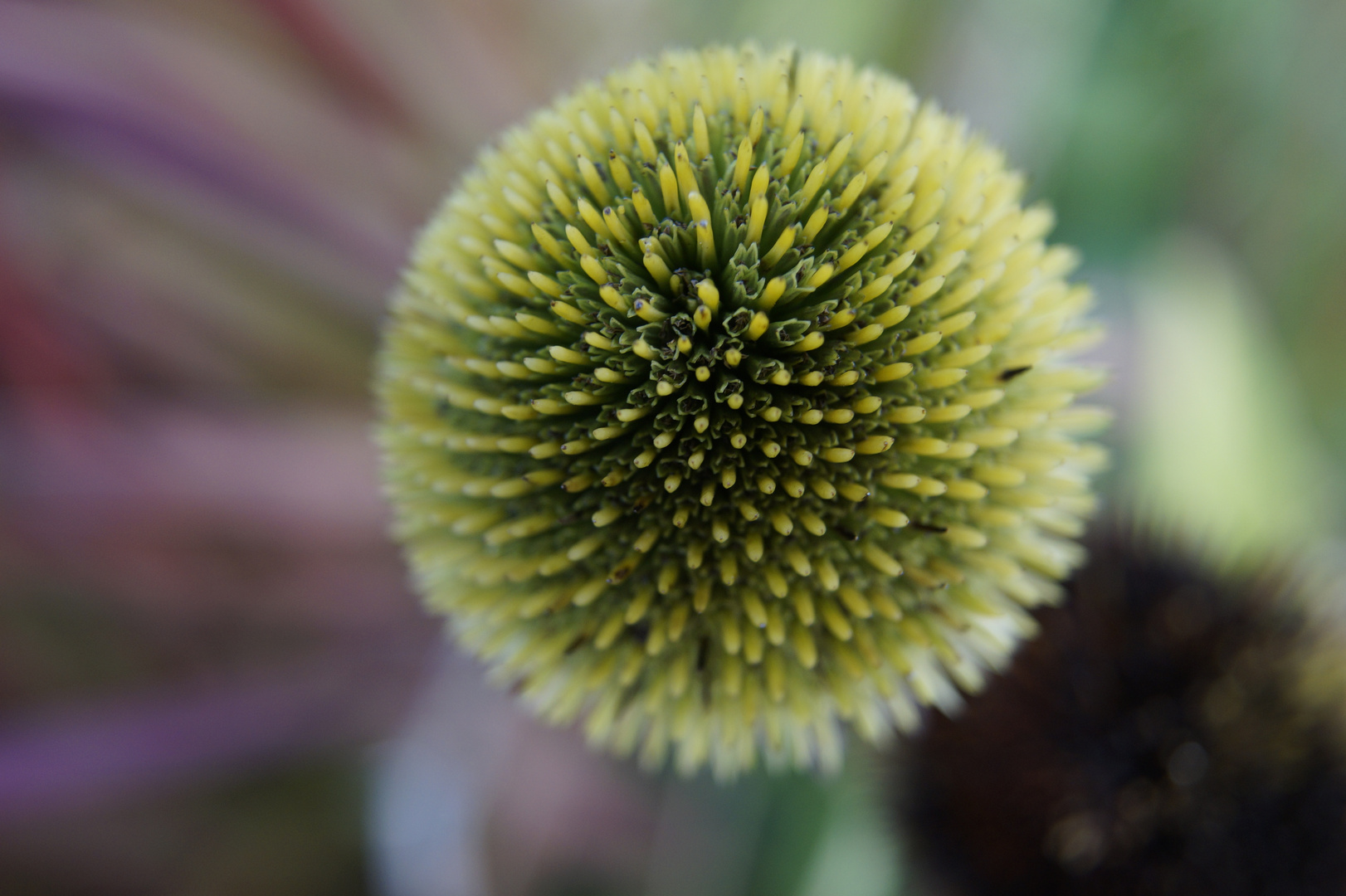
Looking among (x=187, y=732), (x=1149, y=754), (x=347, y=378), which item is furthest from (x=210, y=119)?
(x=1149, y=754)

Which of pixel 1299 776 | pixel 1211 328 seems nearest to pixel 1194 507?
pixel 1211 328

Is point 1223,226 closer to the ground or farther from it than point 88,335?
farther from it

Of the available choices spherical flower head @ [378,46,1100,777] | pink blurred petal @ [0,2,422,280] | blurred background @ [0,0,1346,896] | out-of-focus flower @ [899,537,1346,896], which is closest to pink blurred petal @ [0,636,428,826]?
blurred background @ [0,0,1346,896]

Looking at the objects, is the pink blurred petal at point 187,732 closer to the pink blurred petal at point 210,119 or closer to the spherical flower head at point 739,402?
the pink blurred petal at point 210,119

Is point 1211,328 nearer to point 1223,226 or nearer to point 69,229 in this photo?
point 1223,226

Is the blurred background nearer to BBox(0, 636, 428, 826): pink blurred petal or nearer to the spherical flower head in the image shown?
BBox(0, 636, 428, 826): pink blurred petal

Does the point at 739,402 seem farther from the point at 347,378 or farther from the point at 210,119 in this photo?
the point at 347,378

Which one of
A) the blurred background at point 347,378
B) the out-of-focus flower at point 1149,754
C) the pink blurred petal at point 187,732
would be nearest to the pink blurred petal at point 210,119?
the blurred background at point 347,378
